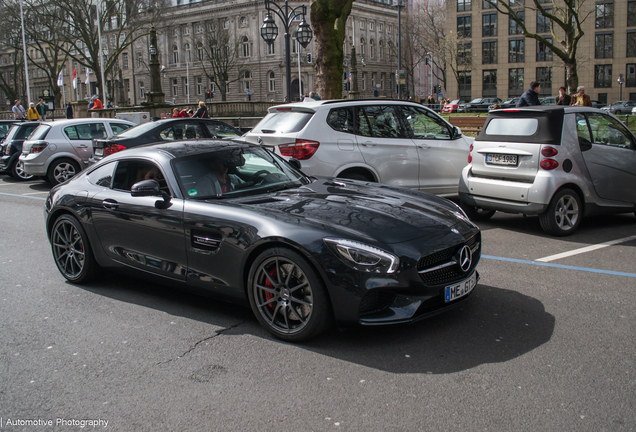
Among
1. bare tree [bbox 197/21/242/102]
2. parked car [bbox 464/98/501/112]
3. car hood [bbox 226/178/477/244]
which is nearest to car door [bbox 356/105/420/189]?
car hood [bbox 226/178/477/244]

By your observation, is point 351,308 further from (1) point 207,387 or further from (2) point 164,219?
(2) point 164,219

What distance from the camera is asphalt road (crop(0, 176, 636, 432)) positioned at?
325 cm

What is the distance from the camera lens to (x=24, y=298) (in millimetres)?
5613

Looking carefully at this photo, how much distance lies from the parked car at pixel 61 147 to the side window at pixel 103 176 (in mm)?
9728

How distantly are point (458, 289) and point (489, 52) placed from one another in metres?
78.2

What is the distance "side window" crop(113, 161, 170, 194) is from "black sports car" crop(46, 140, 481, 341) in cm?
1

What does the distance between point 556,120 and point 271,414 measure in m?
6.11

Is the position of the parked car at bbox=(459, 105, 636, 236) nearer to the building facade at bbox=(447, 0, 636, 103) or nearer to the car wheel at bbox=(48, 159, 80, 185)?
the car wheel at bbox=(48, 159, 80, 185)

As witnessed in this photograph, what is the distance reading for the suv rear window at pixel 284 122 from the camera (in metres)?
8.67

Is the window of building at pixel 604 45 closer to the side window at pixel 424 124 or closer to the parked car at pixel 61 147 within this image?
the parked car at pixel 61 147

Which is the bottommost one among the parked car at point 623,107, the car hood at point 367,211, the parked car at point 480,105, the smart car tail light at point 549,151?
the car hood at point 367,211

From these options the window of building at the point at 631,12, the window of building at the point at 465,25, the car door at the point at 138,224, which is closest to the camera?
the car door at the point at 138,224

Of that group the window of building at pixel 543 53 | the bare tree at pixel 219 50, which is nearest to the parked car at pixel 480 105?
the window of building at pixel 543 53

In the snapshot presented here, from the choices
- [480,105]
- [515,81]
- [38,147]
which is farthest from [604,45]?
[38,147]
